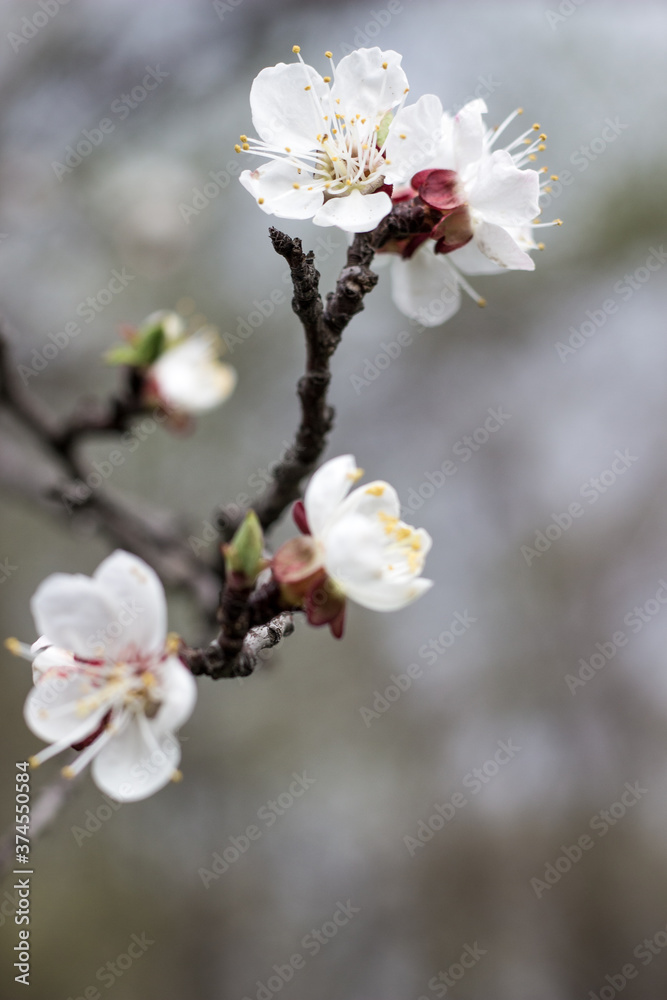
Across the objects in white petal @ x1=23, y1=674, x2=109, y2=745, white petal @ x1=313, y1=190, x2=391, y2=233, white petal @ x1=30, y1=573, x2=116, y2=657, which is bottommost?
white petal @ x1=23, y1=674, x2=109, y2=745

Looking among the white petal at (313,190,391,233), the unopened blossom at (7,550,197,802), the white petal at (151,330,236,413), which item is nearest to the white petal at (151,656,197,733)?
the unopened blossom at (7,550,197,802)

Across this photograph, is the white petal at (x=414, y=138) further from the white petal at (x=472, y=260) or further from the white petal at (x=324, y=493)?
the white petal at (x=324, y=493)

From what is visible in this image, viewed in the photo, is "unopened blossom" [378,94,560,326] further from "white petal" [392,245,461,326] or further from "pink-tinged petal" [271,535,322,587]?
"pink-tinged petal" [271,535,322,587]

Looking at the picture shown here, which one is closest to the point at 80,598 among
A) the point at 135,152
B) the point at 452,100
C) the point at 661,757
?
the point at 135,152

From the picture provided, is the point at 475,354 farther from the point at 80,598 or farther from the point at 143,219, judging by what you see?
the point at 80,598

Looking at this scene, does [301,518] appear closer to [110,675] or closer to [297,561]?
[297,561]

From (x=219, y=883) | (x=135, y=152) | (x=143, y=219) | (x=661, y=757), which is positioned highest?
(x=135, y=152)
